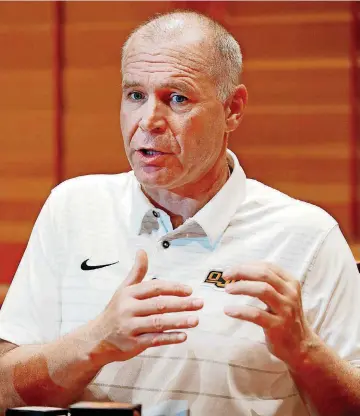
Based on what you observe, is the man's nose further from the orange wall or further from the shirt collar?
the orange wall

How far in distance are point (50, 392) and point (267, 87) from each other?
6.89 ft

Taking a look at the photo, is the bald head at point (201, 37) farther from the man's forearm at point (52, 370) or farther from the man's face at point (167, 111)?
the man's forearm at point (52, 370)

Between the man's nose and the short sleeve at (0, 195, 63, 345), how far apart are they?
1.26ft

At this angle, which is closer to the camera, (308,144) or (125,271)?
(125,271)

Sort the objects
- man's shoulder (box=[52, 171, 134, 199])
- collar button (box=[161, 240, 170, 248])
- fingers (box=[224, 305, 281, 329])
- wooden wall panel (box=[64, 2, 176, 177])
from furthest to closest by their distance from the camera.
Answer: wooden wall panel (box=[64, 2, 176, 177]), man's shoulder (box=[52, 171, 134, 199]), collar button (box=[161, 240, 170, 248]), fingers (box=[224, 305, 281, 329])

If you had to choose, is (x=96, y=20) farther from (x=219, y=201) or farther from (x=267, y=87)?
(x=219, y=201)

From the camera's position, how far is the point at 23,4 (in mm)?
3609

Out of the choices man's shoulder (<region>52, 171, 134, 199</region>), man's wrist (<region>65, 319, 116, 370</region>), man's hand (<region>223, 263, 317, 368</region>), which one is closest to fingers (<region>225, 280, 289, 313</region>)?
man's hand (<region>223, 263, 317, 368</region>)

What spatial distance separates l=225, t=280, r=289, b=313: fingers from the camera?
1479 mm

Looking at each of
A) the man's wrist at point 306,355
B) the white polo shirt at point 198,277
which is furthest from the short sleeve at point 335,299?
the man's wrist at point 306,355

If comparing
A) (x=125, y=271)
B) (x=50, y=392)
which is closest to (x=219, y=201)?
(x=125, y=271)

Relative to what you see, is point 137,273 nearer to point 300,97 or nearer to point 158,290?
point 158,290

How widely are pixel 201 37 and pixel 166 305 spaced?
68cm

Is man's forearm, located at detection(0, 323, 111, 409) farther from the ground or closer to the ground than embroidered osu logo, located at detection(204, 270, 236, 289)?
closer to the ground
